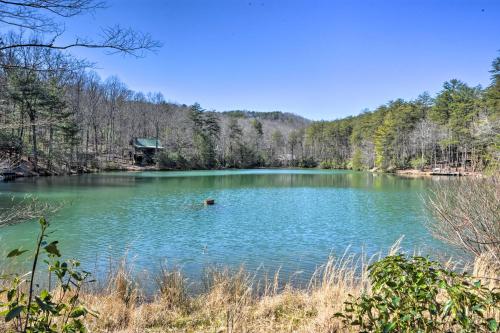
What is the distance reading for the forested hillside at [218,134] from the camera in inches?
1628

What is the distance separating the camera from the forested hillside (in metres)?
41.3

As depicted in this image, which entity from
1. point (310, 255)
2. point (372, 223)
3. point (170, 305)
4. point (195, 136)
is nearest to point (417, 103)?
point (195, 136)

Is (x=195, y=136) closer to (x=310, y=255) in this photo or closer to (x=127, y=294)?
(x=310, y=255)

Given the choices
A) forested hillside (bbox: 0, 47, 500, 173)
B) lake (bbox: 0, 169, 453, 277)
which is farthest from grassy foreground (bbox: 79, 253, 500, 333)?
forested hillside (bbox: 0, 47, 500, 173)

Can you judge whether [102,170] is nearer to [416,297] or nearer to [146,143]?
[146,143]

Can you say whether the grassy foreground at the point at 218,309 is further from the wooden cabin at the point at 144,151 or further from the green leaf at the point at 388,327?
the wooden cabin at the point at 144,151

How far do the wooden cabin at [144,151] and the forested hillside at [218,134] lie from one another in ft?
5.94

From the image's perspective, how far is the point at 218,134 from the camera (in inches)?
3568

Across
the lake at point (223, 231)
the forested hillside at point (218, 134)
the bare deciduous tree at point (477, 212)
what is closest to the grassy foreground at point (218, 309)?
the bare deciduous tree at point (477, 212)

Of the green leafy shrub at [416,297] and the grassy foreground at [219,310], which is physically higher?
the green leafy shrub at [416,297]

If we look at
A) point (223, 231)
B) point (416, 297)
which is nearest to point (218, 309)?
point (416, 297)

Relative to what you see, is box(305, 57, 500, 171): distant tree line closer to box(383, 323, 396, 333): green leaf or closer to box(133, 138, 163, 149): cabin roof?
box(133, 138, 163, 149): cabin roof

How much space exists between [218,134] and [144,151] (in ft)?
82.7

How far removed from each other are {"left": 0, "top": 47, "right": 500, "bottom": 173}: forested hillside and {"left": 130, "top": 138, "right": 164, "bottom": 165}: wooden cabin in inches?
71.3
